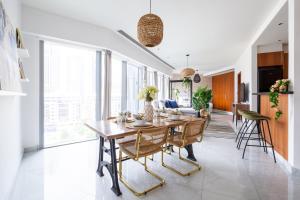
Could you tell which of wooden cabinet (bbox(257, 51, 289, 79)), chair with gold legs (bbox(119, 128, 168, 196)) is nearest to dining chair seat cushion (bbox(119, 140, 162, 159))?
chair with gold legs (bbox(119, 128, 168, 196))

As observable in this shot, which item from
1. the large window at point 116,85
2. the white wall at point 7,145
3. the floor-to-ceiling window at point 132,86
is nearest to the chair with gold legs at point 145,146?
the white wall at point 7,145

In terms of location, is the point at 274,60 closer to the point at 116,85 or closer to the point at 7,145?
the point at 116,85

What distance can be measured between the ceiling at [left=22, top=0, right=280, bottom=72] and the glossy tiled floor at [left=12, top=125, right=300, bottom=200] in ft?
9.37

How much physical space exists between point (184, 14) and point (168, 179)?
124 inches

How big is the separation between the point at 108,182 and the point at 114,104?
323cm

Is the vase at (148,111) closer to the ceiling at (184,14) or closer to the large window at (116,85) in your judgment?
the ceiling at (184,14)

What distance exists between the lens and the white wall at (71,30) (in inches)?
124

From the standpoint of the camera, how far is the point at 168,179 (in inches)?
90.4

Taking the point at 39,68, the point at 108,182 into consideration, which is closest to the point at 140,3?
the point at 39,68

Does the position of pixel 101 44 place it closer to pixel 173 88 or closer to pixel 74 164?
pixel 74 164

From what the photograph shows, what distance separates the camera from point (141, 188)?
2.08 meters

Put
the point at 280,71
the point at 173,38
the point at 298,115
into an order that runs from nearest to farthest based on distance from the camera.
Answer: the point at 298,115 → the point at 280,71 → the point at 173,38

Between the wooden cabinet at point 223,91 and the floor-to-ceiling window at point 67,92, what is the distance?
8497 millimetres

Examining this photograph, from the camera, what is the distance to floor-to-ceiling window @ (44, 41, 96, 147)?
3.64m
